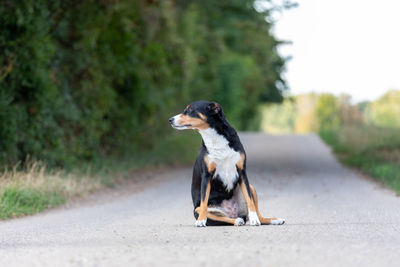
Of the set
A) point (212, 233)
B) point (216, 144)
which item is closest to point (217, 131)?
point (216, 144)

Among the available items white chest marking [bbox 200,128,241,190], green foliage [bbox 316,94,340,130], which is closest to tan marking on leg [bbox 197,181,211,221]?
white chest marking [bbox 200,128,241,190]

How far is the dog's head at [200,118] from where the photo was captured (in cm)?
792

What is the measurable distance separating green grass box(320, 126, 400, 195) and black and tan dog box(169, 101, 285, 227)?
24.2 feet

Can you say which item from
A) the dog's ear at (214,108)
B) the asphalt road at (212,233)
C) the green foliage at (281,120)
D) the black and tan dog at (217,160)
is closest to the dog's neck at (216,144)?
the black and tan dog at (217,160)

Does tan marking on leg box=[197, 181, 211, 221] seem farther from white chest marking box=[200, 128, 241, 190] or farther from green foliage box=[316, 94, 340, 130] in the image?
green foliage box=[316, 94, 340, 130]

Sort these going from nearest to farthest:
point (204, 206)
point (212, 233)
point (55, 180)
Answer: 1. point (212, 233)
2. point (204, 206)
3. point (55, 180)

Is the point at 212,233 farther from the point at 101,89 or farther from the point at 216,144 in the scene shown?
the point at 101,89

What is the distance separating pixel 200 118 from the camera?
7.92 metres

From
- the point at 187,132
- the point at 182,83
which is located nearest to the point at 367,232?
the point at 182,83

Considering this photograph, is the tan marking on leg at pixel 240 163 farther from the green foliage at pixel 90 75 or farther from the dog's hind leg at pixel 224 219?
the green foliage at pixel 90 75

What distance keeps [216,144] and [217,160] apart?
0.21 m

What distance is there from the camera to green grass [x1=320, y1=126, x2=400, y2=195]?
17.3 m

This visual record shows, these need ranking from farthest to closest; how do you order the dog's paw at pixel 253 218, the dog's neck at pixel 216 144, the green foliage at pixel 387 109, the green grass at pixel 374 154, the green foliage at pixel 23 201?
1. the green foliage at pixel 387 109
2. the green grass at pixel 374 154
3. the green foliage at pixel 23 201
4. the dog's paw at pixel 253 218
5. the dog's neck at pixel 216 144

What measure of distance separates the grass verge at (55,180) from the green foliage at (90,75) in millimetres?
377
